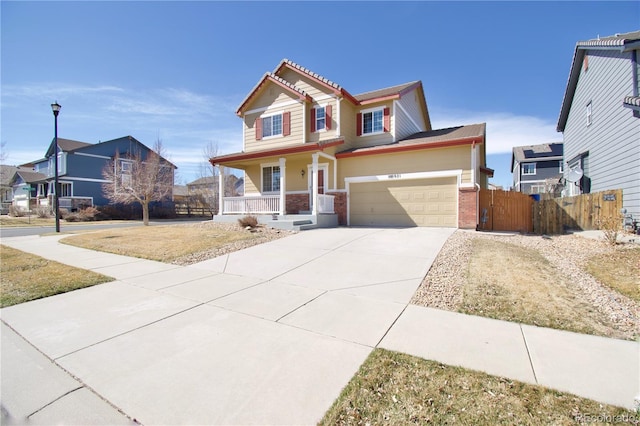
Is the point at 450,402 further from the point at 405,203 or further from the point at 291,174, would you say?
the point at 291,174

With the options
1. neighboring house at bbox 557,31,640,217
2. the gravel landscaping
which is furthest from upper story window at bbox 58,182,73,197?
neighboring house at bbox 557,31,640,217

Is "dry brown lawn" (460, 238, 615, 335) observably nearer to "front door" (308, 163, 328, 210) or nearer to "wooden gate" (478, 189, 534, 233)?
"wooden gate" (478, 189, 534, 233)

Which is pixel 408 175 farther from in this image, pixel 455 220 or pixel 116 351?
pixel 116 351

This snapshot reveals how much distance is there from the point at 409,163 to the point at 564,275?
334 inches

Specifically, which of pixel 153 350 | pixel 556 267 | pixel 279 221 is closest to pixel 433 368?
pixel 153 350

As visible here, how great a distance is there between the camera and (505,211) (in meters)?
12.7

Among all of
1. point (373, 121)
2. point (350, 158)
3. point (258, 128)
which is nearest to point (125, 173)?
point (258, 128)

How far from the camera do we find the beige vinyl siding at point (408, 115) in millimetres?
15828

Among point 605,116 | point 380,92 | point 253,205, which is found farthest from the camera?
point 380,92

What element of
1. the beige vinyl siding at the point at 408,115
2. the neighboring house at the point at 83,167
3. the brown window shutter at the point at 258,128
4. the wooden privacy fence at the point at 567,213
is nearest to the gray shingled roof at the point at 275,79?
the brown window shutter at the point at 258,128

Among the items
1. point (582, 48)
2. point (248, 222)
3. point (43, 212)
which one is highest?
point (582, 48)

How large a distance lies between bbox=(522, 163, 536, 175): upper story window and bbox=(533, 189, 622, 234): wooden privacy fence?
3020 centimetres

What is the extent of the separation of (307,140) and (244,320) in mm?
13416

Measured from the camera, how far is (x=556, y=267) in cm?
661
